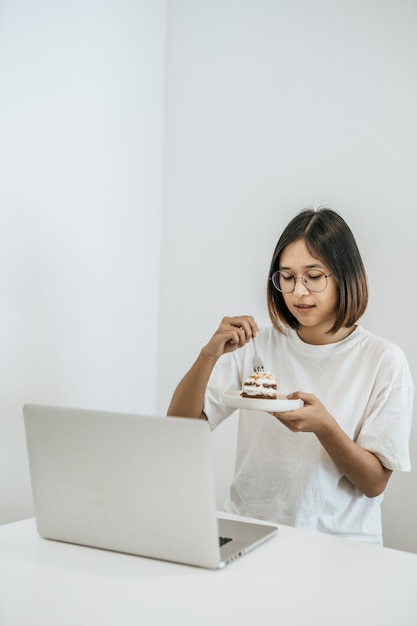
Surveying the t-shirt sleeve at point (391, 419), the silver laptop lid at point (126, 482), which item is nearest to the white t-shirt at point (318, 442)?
the t-shirt sleeve at point (391, 419)

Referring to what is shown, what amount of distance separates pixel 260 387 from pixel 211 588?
2.11 ft

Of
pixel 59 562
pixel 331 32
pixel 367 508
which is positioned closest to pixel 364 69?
pixel 331 32

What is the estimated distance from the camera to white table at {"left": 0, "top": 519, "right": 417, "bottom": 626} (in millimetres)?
941

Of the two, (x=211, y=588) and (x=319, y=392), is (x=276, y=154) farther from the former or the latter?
(x=211, y=588)

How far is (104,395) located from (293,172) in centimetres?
99

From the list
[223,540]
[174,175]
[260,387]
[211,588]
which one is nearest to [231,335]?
[260,387]

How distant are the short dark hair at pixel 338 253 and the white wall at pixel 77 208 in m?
0.75

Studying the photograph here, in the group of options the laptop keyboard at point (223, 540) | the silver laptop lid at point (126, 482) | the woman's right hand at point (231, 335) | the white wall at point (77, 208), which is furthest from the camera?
the white wall at point (77, 208)

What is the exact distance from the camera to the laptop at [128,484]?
1060 millimetres

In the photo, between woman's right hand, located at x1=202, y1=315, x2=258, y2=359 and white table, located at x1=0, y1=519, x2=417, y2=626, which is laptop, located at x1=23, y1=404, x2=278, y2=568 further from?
woman's right hand, located at x1=202, y1=315, x2=258, y2=359

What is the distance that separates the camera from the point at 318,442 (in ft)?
5.57

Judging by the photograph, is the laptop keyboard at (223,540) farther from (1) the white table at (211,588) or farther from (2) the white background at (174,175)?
(2) the white background at (174,175)

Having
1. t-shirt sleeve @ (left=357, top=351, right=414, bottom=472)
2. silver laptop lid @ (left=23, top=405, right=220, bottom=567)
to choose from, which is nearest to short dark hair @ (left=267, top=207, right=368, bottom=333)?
t-shirt sleeve @ (left=357, top=351, right=414, bottom=472)

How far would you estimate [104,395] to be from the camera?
93.1 inches
